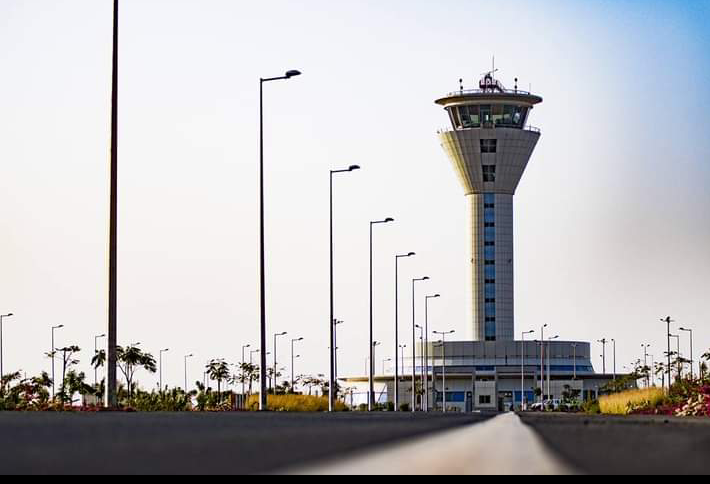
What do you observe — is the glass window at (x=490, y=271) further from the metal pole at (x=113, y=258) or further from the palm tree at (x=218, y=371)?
the metal pole at (x=113, y=258)

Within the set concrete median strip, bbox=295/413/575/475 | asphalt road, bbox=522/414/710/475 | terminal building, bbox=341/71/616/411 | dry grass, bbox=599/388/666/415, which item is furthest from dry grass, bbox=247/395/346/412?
terminal building, bbox=341/71/616/411

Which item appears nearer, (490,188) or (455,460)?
(455,460)

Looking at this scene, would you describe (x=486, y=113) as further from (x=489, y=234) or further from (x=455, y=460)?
(x=455, y=460)

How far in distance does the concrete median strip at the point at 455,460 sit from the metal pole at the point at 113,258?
69.1ft

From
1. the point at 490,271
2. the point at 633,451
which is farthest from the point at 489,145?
the point at 633,451

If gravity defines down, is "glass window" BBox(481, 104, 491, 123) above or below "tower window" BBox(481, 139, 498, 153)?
above

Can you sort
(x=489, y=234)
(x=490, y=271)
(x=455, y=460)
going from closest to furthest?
1. (x=455, y=460)
2. (x=489, y=234)
3. (x=490, y=271)

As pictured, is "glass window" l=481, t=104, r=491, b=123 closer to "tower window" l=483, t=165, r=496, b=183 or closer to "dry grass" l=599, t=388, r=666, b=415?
"tower window" l=483, t=165, r=496, b=183

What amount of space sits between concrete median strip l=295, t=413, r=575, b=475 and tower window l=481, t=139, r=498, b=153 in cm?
16375

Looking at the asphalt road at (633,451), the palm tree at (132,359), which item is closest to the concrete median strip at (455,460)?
the asphalt road at (633,451)

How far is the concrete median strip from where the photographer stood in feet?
32.2

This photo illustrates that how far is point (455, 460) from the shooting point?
11.3 meters

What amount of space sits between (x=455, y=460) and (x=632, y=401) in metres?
62.7
